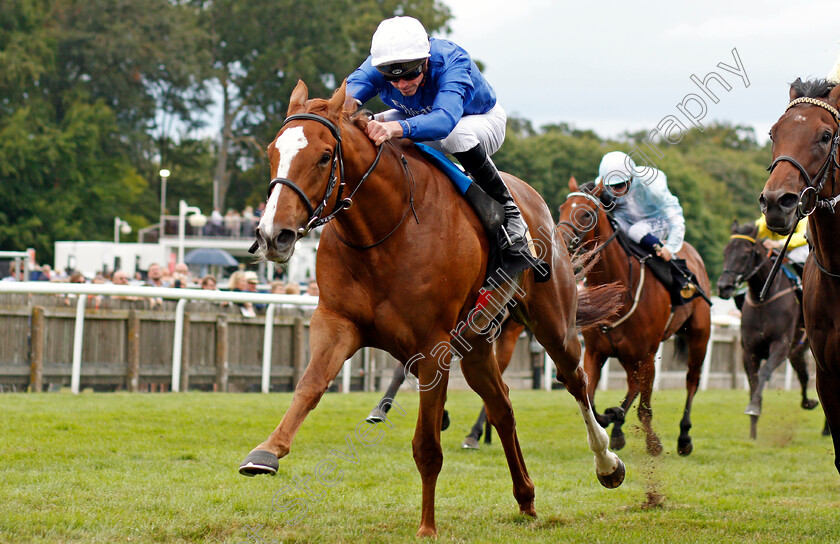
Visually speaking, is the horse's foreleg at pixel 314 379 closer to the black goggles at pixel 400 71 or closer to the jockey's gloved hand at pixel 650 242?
the black goggles at pixel 400 71

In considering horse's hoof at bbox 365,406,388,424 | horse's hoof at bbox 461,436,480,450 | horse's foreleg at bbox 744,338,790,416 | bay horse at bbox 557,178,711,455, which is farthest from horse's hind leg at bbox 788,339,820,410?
horse's hoof at bbox 365,406,388,424

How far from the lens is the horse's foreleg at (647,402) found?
6.34 metres

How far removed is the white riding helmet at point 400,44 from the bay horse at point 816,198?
1.64m

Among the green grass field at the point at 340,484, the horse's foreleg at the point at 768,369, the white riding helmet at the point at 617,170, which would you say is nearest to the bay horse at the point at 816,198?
the green grass field at the point at 340,484

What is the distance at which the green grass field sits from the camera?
15.7ft

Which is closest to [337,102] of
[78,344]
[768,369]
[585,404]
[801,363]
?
[585,404]

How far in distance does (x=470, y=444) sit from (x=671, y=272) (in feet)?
7.71

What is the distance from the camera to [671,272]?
895 centimetres

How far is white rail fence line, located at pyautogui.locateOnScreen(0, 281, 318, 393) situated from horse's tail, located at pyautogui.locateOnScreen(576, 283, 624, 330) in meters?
4.94

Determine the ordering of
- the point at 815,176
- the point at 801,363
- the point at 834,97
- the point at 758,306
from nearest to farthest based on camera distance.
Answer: the point at 815,176
the point at 834,97
the point at 758,306
the point at 801,363

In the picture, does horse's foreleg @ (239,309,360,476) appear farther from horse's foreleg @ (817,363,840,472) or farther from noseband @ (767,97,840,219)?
horse's foreleg @ (817,363,840,472)

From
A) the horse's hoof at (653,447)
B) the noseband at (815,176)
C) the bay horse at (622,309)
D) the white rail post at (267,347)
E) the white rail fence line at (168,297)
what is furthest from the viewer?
the white rail post at (267,347)

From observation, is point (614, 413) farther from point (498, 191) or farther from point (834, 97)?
point (834, 97)

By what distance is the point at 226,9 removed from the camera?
4584 centimetres
